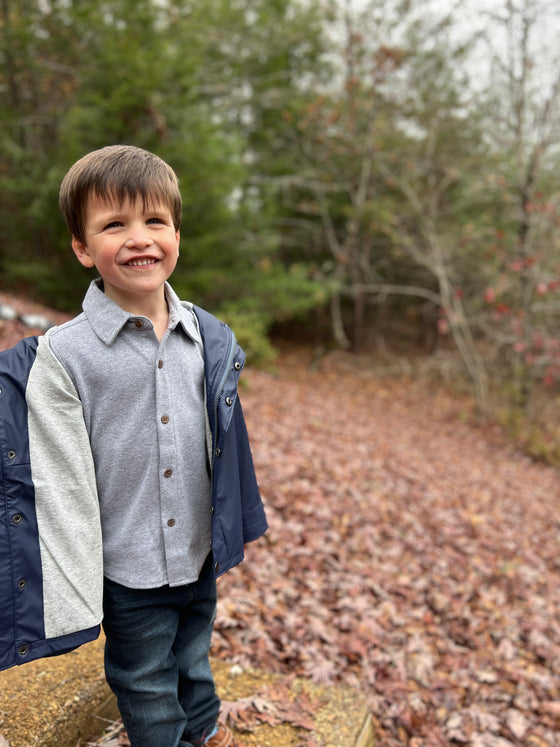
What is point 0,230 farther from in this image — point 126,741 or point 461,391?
point 126,741

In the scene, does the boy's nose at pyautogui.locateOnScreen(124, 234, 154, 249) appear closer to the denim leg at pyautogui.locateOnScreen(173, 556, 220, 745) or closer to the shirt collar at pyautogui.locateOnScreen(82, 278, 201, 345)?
the shirt collar at pyautogui.locateOnScreen(82, 278, 201, 345)

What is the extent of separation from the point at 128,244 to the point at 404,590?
350 centimetres

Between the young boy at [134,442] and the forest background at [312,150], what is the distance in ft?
30.2

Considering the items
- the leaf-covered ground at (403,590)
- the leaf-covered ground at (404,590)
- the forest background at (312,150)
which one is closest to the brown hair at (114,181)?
the leaf-covered ground at (403,590)

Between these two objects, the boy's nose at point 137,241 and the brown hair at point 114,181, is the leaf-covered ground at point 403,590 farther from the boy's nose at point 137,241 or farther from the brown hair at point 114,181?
the brown hair at point 114,181

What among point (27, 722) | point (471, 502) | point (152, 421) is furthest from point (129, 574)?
point (471, 502)

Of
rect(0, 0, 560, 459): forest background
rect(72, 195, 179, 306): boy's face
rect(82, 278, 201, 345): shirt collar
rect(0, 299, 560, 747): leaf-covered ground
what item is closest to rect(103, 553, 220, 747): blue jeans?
rect(0, 299, 560, 747): leaf-covered ground

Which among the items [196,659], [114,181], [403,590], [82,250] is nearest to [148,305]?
[82,250]

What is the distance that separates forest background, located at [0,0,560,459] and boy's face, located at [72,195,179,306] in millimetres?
9225

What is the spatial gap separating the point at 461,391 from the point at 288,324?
688 cm

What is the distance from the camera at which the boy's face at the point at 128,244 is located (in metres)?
1.55

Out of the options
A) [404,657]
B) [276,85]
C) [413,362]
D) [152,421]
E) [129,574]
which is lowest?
[413,362]

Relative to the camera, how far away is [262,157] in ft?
55.3

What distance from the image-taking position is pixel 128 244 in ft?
5.09
